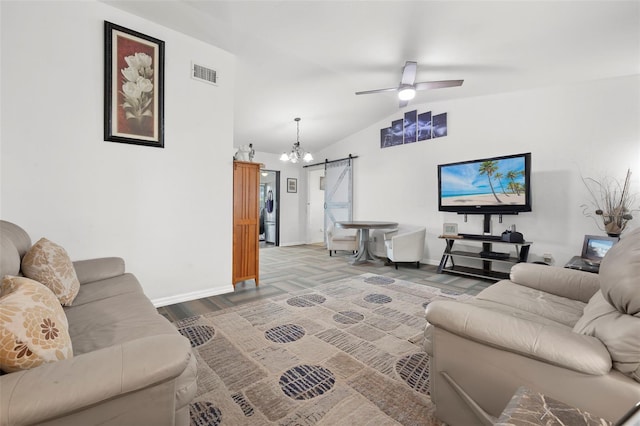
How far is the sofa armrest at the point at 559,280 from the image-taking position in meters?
1.68

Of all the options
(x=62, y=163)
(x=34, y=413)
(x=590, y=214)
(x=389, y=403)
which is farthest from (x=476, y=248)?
(x=62, y=163)

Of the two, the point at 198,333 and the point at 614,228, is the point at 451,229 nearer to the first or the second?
the point at 614,228

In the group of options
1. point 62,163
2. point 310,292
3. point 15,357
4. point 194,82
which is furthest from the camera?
point 310,292

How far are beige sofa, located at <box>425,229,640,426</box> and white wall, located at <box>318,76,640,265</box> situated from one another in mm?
2897

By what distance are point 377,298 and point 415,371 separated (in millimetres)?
1342

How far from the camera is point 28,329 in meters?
0.83

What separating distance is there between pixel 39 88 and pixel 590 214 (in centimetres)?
592

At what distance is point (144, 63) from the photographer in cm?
259

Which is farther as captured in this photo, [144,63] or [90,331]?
[144,63]

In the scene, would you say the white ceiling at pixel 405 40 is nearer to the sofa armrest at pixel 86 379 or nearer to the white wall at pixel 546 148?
the white wall at pixel 546 148

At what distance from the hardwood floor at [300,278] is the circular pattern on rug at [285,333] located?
78 cm

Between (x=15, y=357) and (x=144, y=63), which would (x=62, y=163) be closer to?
(x=144, y=63)

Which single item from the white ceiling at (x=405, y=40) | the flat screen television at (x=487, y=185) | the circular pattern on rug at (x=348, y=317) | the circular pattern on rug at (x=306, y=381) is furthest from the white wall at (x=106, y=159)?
the flat screen television at (x=487, y=185)

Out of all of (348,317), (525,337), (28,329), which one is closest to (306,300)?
(348,317)
